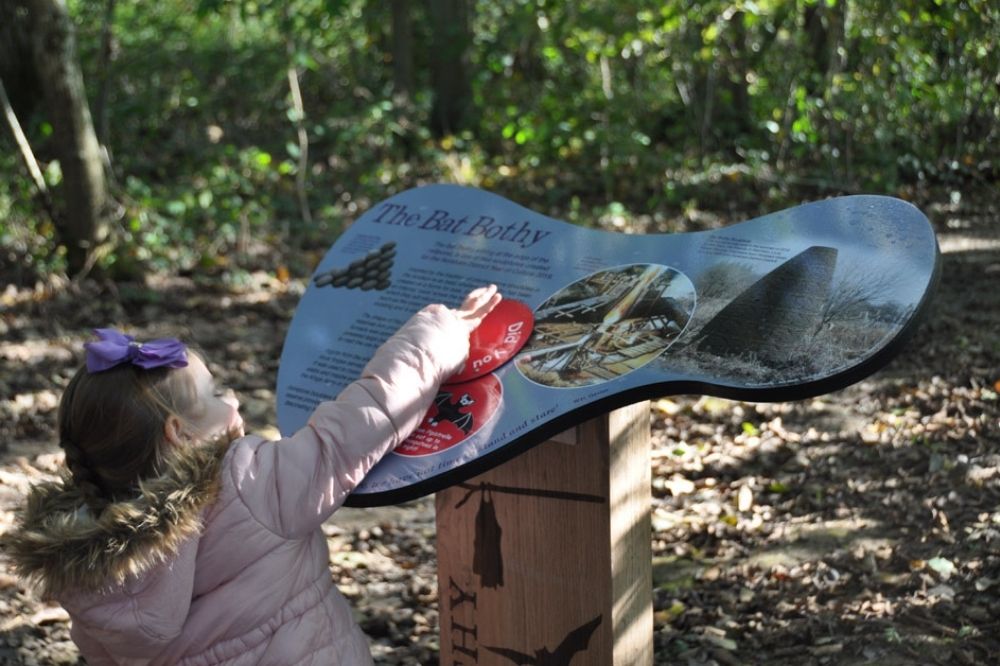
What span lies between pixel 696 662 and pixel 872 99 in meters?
4.55

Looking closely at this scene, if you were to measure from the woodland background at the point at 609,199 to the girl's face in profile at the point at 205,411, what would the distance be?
145 cm

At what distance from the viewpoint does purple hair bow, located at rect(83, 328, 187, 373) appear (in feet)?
6.89

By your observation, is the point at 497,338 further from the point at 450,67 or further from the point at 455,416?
the point at 450,67

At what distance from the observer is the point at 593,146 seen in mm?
8922

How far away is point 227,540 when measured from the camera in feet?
7.16

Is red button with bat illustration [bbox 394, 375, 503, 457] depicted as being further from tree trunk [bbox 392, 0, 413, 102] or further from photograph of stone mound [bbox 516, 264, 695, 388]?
tree trunk [bbox 392, 0, 413, 102]

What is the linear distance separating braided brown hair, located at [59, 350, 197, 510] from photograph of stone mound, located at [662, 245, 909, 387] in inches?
37.6

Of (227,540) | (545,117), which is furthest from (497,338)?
(545,117)

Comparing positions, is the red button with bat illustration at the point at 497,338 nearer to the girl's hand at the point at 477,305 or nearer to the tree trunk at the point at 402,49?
the girl's hand at the point at 477,305

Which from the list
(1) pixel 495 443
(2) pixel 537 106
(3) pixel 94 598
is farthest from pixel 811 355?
(2) pixel 537 106

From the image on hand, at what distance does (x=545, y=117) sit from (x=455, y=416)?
7232mm

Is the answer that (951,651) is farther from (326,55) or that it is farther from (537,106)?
(326,55)

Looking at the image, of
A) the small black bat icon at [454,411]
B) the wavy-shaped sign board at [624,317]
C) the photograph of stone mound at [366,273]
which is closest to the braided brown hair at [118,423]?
the wavy-shaped sign board at [624,317]

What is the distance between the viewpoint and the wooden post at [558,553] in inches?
95.6
